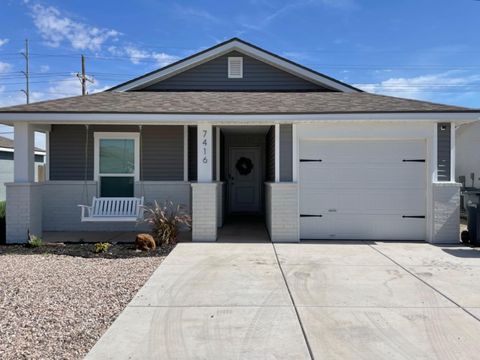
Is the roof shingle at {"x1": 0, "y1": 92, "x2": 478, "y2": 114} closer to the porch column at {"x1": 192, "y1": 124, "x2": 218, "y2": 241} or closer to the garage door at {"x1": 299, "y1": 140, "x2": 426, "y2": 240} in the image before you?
the porch column at {"x1": 192, "y1": 124, "x2": 218, "y2": 241}

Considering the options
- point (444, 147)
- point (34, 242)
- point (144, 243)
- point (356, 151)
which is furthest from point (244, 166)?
point (34, 242)

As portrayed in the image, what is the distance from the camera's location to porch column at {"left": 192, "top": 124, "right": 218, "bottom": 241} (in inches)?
340

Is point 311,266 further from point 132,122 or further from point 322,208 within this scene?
point 132,122

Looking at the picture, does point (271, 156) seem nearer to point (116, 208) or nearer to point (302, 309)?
A: point (116, 208)

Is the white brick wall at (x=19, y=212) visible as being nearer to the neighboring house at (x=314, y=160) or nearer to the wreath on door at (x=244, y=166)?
the neighboring house at (x=314, y=160)

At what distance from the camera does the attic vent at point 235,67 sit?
38.6 feet

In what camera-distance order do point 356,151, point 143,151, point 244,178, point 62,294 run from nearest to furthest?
1. point 62,294
2. point 356,151
3. point 143,151
4. point 244,178

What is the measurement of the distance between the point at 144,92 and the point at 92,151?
2280 millimetres

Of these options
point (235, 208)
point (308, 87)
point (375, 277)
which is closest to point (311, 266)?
point (375, 277)

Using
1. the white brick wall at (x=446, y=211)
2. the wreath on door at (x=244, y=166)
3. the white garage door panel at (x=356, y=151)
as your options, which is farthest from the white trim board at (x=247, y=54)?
the white brick wall at (x=446, y=211)

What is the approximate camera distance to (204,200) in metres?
8.66

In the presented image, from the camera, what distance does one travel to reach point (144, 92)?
37.0 ft

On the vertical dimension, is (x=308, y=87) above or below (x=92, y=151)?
above

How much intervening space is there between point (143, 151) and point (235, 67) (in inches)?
151
